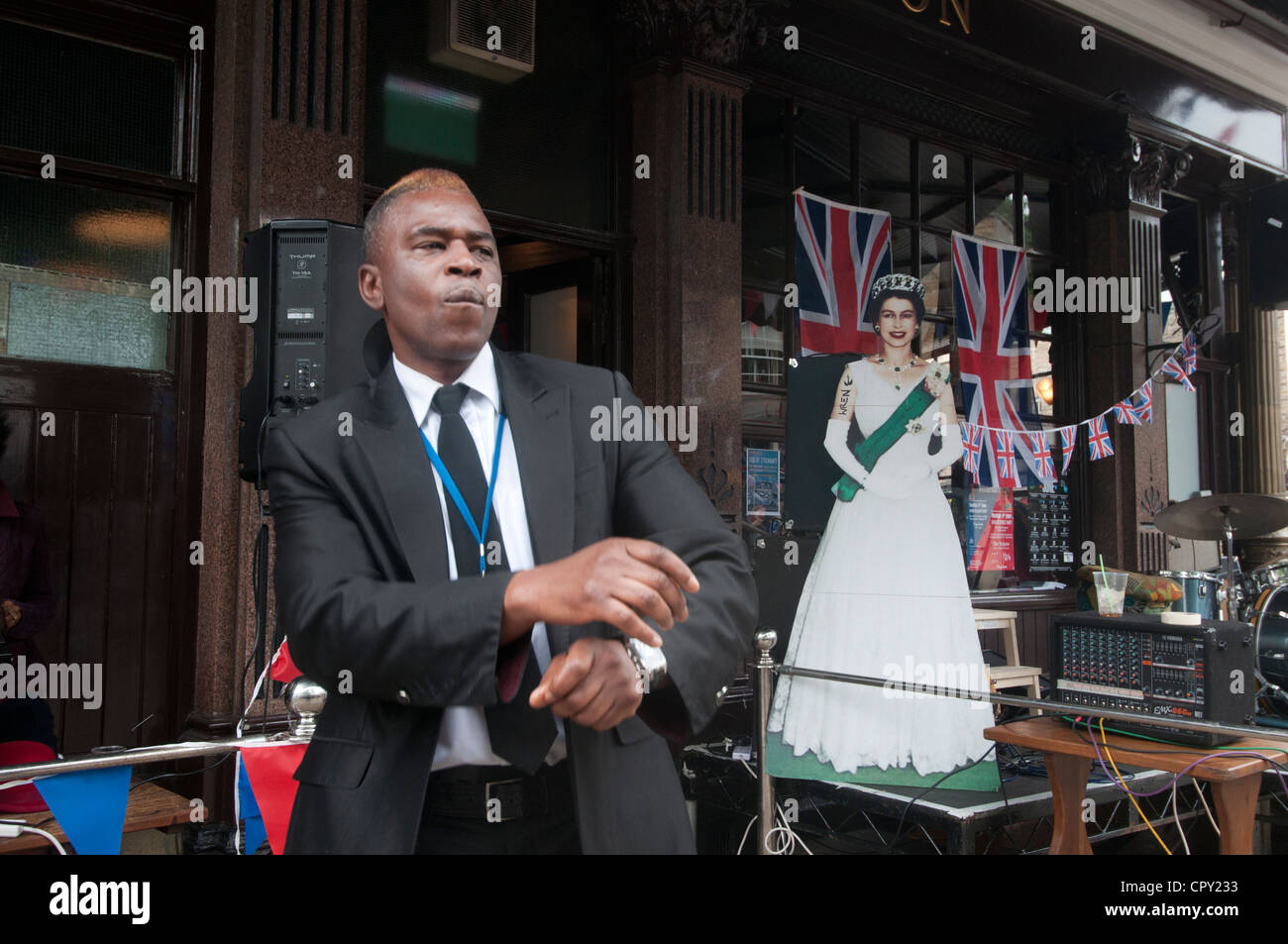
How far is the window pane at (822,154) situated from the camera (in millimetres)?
6012

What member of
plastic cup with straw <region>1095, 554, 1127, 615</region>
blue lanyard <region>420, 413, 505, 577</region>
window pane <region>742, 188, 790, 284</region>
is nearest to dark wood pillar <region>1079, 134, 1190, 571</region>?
window pane <region>742, 188, 790, 284</region>

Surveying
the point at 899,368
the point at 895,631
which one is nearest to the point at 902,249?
the point at 899,368

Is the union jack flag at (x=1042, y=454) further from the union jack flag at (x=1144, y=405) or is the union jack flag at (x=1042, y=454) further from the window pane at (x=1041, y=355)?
the union jack flag at (x=1144, y=405)

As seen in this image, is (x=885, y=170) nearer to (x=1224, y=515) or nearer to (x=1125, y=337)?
(x=1125, y=337)

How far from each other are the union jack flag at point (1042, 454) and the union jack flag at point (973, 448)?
41cm

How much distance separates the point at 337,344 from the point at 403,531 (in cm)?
145

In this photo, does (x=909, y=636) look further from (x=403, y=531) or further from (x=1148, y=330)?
(x=1148, y=330)

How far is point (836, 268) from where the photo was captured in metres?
6.07

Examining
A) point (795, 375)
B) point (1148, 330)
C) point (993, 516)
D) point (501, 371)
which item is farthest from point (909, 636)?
point (1148, 330)

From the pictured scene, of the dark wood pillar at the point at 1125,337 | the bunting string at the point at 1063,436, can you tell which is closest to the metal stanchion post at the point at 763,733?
the bunting string at the point at 1063,436

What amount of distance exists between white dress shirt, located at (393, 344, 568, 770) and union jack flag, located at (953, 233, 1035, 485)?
6105 millimetres

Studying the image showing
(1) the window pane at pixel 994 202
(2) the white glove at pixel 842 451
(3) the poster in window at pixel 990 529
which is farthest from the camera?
(1) the window pane at pixel 994 202

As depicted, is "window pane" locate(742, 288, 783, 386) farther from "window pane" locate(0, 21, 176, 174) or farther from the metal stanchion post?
"window pane" locate(0, 21, 176, 174)

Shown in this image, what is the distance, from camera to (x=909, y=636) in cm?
333
